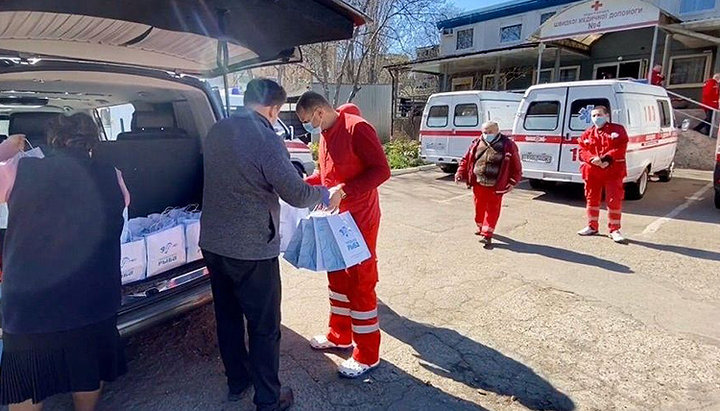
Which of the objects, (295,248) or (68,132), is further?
(295,248)

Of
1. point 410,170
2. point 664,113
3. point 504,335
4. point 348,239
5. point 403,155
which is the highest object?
point 664,113

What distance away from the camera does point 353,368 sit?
2.73 m

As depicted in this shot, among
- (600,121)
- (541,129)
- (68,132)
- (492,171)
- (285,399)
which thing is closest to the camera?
(68,132)

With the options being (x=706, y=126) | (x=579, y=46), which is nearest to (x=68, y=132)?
(x=706, y=126)

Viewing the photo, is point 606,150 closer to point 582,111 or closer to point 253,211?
point 582,111

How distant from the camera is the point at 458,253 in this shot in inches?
203

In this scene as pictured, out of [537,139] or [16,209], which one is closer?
[16,209]

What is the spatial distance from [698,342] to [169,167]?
4.29 metres

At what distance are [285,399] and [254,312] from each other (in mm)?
Answer: 623

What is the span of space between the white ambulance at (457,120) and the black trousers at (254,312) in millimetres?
8925

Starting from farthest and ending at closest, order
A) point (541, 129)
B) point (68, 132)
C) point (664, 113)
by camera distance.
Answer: point (664, 113) → point (541, 129) → point (68, 132)

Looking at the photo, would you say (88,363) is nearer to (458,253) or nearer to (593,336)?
(593,336)

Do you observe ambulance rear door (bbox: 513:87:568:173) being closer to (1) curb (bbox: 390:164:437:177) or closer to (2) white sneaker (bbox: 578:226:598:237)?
(2) white sneaker (bbox: 578:226:598:237)

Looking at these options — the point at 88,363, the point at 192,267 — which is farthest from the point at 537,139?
the point at 88,363
